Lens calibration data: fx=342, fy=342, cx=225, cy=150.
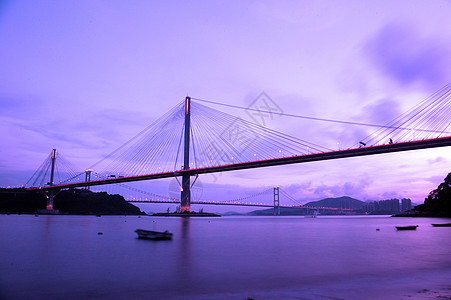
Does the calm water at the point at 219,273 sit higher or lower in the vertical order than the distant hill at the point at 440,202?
lower

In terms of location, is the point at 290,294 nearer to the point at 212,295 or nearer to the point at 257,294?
the point at 257,294

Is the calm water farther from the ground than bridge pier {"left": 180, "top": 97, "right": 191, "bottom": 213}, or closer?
closer

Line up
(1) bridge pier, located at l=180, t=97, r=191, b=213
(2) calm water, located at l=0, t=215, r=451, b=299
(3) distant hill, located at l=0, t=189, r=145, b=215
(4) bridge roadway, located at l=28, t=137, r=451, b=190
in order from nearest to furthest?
(2) calm water, located at l=0, t=215, r=451, b=299 < (4) bridge roadway, located at l=28, t=137, r=451, b=190 < (1) bridge pier, located at l=180, t=97, r=191, b=213 < (3) distant hill, located at l=0, t=189, r=145, b=215

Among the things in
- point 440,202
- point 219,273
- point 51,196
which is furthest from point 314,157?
point 51,196

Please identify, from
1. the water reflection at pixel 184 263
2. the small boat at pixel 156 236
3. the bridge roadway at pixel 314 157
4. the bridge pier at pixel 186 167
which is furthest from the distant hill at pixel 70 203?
the water reflection at pixel 184 263

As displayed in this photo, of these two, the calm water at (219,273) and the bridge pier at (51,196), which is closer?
the calm water at (219,273)

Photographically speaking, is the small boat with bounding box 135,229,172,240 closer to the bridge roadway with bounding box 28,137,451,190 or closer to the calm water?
the calm water

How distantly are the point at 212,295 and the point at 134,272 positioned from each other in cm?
505

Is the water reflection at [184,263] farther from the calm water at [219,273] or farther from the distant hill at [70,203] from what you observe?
the distant hill at [70,203]

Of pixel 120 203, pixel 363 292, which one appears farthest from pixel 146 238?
pixel 120 203

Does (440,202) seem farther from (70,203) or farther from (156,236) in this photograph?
(70,203)

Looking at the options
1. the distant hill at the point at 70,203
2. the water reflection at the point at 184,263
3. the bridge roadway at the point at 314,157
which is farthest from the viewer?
the distant hill at the point at 70,203

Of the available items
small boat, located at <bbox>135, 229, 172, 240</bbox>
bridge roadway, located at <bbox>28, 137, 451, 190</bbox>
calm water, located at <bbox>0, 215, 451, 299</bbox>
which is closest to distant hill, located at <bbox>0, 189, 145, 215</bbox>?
bridge roadway, located at <bbox>28, 137, 451, 190</bbox>

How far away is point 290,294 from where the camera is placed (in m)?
10.8
